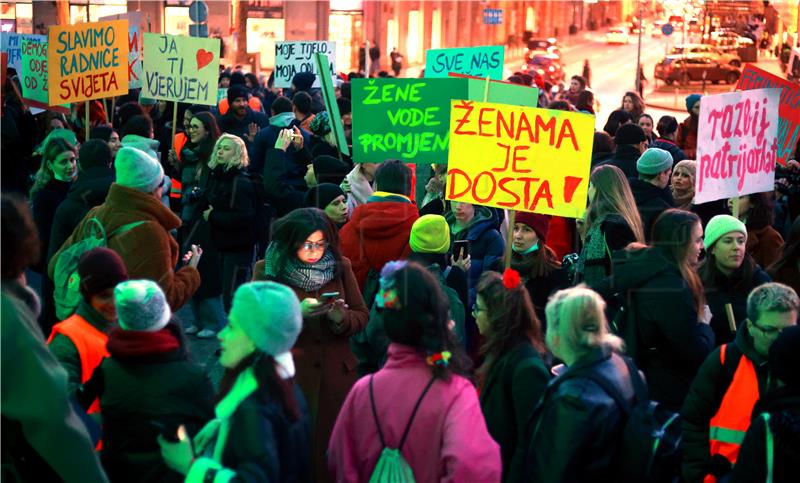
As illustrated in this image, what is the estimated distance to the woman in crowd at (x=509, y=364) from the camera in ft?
15.3

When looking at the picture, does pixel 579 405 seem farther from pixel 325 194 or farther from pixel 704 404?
pixel 325 194

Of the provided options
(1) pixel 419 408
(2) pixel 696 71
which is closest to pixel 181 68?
(1) pixel 419 408

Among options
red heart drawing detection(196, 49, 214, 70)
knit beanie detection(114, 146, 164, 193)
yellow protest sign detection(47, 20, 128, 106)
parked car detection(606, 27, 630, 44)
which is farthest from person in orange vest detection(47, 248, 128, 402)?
parked car detection(606, 27, 630, 44)

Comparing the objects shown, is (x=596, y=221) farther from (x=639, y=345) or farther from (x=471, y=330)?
(x=639, y=345)

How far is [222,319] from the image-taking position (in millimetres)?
9812

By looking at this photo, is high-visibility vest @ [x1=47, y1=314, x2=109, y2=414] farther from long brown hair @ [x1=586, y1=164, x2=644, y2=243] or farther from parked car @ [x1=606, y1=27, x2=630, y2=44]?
parked car @ [x1=606, y1=27, x2=630, y2=44]

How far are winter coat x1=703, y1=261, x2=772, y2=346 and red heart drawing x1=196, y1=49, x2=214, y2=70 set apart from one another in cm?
686

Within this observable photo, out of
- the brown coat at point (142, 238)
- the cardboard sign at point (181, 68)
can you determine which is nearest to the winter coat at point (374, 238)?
the brown coat at point (142, 238)

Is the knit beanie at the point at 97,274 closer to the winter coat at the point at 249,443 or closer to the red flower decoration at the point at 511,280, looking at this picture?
the winter coat at the point at 249,443

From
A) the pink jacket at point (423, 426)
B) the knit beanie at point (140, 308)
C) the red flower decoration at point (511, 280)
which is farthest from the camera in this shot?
the red flower decoration at point (511, 280)

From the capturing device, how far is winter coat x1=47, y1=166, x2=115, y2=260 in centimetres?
744

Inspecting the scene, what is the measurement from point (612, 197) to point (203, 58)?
605cm

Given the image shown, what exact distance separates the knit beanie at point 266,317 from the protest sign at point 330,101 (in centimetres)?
565

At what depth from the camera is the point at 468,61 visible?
11422mm
